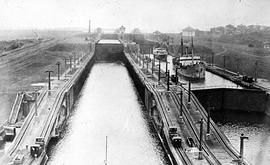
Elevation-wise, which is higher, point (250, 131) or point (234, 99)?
point (234, 99)

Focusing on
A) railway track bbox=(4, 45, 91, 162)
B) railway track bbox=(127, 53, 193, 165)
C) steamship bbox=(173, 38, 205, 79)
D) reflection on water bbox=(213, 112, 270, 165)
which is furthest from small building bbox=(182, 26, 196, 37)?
railway track bbox=(4, 45, 91, 162)

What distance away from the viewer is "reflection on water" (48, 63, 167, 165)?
28359mm

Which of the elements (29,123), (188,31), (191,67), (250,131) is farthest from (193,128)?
(188,31)

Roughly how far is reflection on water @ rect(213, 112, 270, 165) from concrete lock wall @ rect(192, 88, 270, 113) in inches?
50.9

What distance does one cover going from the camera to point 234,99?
44938mm

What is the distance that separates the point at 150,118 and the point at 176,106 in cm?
522

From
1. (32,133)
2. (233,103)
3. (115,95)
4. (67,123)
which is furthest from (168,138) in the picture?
(115,95)

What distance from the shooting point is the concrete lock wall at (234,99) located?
43.1 m

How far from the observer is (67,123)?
123ft

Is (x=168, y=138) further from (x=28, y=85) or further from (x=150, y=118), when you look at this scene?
(x=28, y=85)

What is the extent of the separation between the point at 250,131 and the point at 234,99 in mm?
9126

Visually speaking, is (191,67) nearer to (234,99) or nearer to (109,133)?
(234,99)

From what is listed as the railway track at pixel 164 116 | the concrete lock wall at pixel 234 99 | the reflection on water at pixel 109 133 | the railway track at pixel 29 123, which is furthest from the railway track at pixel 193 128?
the railway track at pixel 29 123

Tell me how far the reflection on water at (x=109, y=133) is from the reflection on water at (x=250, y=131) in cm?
708
